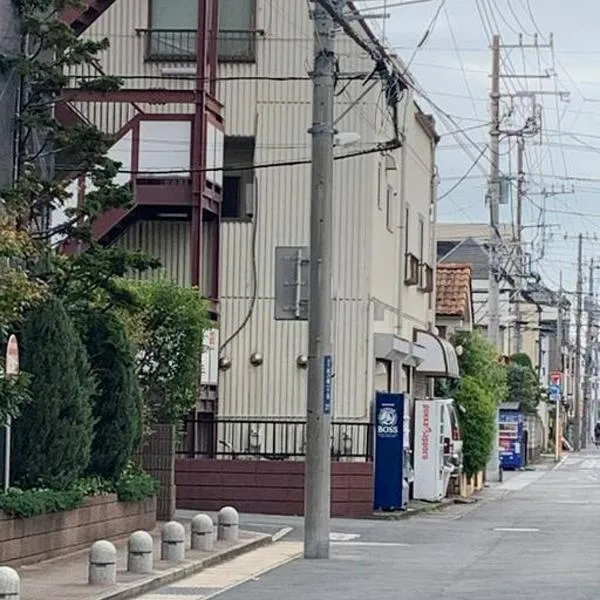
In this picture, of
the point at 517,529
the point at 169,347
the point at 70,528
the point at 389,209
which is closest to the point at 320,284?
the point at 70,528

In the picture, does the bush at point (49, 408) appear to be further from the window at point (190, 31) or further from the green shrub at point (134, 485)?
the window at point (190, 31)

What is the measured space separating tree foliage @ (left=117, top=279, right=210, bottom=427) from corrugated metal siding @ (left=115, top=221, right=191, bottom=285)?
4.66 metres

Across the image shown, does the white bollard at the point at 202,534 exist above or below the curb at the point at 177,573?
above

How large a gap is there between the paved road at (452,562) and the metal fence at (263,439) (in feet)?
6.25

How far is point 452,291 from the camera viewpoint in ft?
159

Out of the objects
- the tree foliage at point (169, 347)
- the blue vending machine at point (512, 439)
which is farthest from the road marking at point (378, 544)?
the blue vending machine at point (512, 439)

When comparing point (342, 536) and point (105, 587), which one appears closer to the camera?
point (105, 587)

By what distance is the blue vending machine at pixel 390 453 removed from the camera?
107 feet

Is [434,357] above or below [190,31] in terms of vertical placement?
below

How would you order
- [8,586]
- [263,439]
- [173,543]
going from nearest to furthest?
[8,586] → [173,543] → [263,439]

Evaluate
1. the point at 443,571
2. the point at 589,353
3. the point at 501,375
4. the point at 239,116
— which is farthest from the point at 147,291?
the point at 589,353

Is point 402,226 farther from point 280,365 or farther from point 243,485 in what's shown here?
point 243,485

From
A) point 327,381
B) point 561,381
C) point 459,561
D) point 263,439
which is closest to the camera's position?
point 459,561

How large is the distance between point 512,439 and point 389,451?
1271 inches
